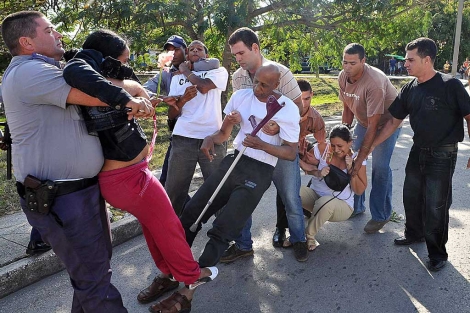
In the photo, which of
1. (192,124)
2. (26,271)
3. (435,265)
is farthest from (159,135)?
(435,265)

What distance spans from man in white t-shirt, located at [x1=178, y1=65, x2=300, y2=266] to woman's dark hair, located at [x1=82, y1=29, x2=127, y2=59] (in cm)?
110

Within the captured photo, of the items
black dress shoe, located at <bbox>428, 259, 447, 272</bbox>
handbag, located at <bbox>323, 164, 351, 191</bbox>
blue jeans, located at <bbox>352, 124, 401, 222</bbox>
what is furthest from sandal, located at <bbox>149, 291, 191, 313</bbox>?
blue jeans, located at <bbox>352, 124, 401, 222</bbox>

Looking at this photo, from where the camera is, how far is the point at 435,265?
3570 mm

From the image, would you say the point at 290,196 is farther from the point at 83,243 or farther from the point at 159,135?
the point at 159,135

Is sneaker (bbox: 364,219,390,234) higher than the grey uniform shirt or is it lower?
lower

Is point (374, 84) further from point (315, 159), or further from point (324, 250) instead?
point (324, 250)

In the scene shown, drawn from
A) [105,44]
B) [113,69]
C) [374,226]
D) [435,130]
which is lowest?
[374,226]

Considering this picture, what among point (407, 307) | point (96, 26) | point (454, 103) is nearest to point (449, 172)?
point (454, 103)

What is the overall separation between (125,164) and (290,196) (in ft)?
5.43

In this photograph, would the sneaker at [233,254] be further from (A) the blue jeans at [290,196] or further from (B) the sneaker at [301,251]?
(B) the sneaker at [301,251]

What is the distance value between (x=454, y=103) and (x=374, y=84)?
79 centimetres

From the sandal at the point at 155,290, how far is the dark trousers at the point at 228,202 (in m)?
0.36

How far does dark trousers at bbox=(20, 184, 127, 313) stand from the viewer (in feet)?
7.63

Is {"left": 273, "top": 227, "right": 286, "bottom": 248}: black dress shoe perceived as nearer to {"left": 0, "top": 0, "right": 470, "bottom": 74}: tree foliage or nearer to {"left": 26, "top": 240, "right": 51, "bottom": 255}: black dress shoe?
{"left": 26, "top": 240, "right": 51, "bottom": 255}: black dress shoe
